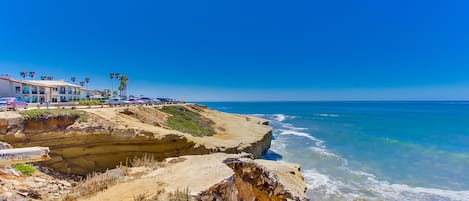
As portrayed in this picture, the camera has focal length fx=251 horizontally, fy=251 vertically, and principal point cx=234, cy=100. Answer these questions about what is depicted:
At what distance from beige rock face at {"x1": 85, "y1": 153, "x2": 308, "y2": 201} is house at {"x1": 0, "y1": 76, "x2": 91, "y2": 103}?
155 feet

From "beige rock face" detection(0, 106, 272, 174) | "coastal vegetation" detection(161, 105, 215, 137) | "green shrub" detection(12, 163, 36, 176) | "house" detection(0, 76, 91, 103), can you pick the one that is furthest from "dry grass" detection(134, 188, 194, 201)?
"house" detection(0, 76, 91, 103)

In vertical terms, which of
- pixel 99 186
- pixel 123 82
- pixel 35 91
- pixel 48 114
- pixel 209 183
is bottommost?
pixel 99 186

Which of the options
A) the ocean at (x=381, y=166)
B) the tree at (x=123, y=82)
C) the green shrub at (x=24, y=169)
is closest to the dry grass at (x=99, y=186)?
the green shrub at (x=24, y=169)

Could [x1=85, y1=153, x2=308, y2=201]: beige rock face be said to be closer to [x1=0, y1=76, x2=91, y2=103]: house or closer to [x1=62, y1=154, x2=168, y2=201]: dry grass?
[x1=62, y1=154, x2=168, y2=201]: dry grass

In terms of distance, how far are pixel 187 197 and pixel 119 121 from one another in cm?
1388

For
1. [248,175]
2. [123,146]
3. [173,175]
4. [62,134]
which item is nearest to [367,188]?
[248,175]

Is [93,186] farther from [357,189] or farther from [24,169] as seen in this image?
[357,189]

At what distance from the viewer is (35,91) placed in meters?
46.6

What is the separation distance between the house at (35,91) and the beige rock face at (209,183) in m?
47.2

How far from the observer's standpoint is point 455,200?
14.2 meters

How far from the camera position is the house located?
134ft

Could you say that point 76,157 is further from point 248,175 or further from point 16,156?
point 248,175

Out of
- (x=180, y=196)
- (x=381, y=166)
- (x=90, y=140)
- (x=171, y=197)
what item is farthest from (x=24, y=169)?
(x=381, y=166)

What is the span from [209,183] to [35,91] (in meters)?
54.6
